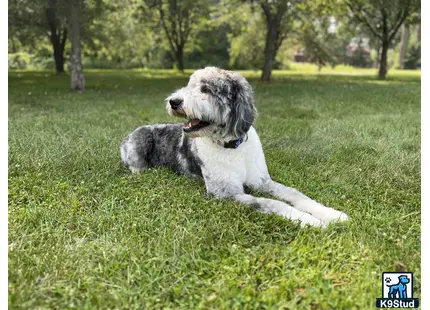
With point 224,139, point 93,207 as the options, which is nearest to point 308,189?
point 224,139

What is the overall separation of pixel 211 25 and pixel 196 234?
26.2 m

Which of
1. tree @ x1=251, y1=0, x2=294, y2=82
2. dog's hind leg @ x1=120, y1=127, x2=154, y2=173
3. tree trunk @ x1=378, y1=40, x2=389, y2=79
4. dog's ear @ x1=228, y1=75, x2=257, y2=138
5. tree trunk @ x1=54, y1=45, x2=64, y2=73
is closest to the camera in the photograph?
dog's ear @ x1=228, y1=75, x2=257, y2=138

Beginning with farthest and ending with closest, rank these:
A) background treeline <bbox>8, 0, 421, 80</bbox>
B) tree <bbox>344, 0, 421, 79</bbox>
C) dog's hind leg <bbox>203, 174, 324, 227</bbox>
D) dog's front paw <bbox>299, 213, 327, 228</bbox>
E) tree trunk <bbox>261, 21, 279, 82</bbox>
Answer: tree <bbox>344, 0, 421, 79</bbox>
background treeline <bbox>8, 0, 421, 80</bbox>
tree trunk <bbox>261, 21, 279, 82</bbox>
dog's hind leg <bbox>203, 174, 324, 227</bbox>
dog's front paw <bbox>299, 213, 327, 228</bbox>

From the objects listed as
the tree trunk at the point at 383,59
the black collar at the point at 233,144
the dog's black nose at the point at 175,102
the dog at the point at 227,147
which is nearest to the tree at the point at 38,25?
the dog at the point at 227,147

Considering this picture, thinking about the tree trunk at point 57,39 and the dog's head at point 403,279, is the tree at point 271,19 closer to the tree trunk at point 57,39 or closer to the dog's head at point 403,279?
the tree trunk at point 57,39

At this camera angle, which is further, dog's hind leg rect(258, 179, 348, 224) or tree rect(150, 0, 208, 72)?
tree rect(150, 0, 208, 72)

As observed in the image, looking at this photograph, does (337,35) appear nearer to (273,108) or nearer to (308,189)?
(273,108)

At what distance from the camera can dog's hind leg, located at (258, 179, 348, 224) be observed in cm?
350

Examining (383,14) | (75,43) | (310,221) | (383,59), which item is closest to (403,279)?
(310,221)

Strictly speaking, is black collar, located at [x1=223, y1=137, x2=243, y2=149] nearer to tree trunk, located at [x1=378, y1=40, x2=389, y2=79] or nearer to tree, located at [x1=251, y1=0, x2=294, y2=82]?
tree, located at [x1=251, y1=0, x2=294, y2=82]

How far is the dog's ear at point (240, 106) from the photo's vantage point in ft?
12.2

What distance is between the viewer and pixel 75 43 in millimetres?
13609
